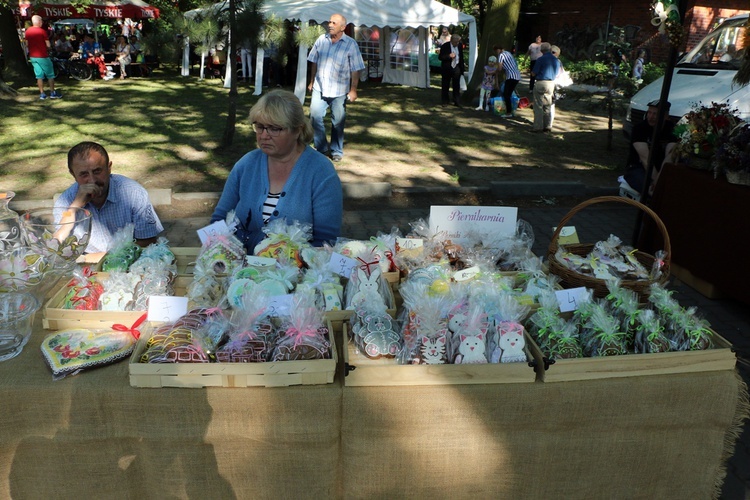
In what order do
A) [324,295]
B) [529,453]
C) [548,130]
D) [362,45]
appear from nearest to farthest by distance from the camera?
[529,453] → [324,295] → [548,130] → [362,45]

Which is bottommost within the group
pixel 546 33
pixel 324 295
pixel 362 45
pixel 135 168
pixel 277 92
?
pixel 135 168

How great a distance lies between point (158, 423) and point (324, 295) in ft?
2.48

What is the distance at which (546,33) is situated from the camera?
92.0ft

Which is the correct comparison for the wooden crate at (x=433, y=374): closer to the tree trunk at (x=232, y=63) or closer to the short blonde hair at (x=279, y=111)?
the short blonde hair at (x=279, y=111)

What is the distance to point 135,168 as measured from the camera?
7.82 metres

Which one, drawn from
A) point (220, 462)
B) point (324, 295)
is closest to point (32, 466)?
point (220, 462)

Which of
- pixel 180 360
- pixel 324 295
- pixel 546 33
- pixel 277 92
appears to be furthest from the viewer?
pixel 546 33

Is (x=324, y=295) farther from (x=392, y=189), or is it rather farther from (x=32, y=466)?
(x=392, y=189)

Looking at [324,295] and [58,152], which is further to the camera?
[58,152]

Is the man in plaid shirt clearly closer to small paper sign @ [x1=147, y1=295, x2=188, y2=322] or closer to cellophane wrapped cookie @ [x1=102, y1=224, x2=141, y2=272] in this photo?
cellophane wrapped cookie @ [x1=102, y1=224, x2=141, y2=272]

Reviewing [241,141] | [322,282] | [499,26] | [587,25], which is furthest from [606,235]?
[587,25]

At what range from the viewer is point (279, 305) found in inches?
82.3

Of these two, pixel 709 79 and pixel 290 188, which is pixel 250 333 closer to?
pixel 290 188

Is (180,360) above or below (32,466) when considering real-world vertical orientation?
above
